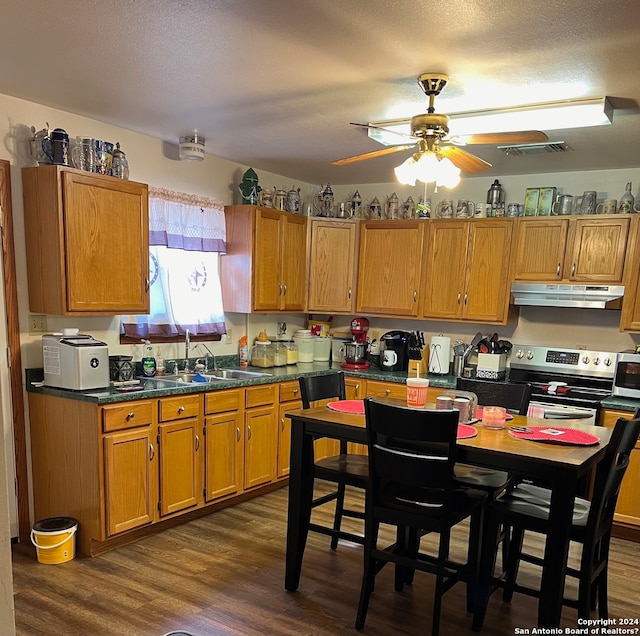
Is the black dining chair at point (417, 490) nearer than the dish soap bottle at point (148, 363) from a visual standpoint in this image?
Yes

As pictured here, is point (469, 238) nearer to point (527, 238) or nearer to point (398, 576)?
point (527, 238)

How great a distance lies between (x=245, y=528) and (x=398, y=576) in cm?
112

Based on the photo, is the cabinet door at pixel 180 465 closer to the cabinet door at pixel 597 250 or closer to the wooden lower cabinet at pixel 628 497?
the wooden lower cabinet at pixel 628 497

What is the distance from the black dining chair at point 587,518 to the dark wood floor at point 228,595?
0.93 ft

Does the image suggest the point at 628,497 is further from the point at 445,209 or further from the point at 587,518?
the point at 445,209

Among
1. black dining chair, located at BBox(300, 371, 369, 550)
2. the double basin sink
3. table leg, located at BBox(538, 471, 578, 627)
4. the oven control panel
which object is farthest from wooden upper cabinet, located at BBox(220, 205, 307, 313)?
table leg, located at BBox(538, 471, 578, 627)

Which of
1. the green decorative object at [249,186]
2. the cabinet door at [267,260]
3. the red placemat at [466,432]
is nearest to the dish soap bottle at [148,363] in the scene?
the cabinet door at [267,260]

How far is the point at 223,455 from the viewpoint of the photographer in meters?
3.70

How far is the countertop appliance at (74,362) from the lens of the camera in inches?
119

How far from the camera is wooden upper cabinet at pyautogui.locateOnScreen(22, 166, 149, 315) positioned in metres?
2.99

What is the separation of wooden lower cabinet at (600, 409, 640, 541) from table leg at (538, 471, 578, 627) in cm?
167

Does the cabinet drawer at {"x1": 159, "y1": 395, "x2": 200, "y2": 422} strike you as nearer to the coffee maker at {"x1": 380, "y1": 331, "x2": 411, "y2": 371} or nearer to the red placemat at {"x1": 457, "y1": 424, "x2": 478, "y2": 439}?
the red placemat at {"x1": 457, "y1": 424, "x2": 478, "y2": 439}

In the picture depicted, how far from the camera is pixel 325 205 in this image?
483 centimetres

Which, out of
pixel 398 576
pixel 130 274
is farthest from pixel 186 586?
pixel 130 274
